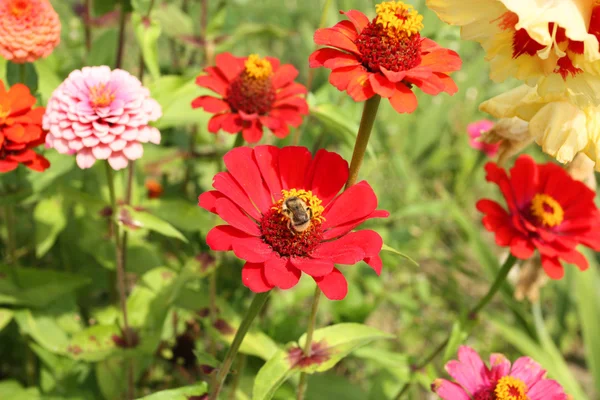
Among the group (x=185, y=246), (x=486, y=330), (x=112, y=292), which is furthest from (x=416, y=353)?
(x=112, y=292)

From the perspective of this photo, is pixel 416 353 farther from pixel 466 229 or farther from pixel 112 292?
pixel 112 292

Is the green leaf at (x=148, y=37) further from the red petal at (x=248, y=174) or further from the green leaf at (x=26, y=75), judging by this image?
the red petal at (x=248, y=174)

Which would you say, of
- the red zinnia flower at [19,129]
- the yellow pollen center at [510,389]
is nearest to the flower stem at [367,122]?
the yellow pollen center at [510,389]

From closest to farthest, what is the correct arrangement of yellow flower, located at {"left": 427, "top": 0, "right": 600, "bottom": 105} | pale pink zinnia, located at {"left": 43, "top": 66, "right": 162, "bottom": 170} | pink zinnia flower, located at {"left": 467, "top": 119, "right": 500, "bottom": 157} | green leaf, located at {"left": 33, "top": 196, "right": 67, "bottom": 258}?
yellow flower, located at {"left": 427, "top": 0, "right": 600, "bottom": 105} < pale pink zinnia, located at {"left": 43, "top": 66, "right": 162, "bottom": 170} < green leaf, located at {"left": 33, "top": 196, "right": 67, "bottom": 258} < pink zinnia flower, located at {"left": 467, "top": 119, "right": 500, "bottom": 157}

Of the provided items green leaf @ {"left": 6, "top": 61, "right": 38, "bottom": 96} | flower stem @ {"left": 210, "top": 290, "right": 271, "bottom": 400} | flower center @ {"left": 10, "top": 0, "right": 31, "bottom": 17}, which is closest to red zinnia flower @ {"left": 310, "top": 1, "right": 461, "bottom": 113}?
flower stem @ {"left": 210, "top": 290, "right": 271, "bottom": 400}

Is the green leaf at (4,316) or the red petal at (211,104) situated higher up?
the red petal at (211,104)

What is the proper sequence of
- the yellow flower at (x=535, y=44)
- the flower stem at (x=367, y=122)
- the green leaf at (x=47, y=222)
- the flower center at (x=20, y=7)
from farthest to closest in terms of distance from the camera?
the green leaf at (x=47, y=222)
the flower center at (x=20, y=7)
the flower stem at (x=367, y=122)
the yellow flower at (x=535, y=44)

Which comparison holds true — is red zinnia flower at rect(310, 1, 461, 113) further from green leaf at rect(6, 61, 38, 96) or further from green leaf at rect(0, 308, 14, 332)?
green leaf at rect(0, 308, 14, 332)
